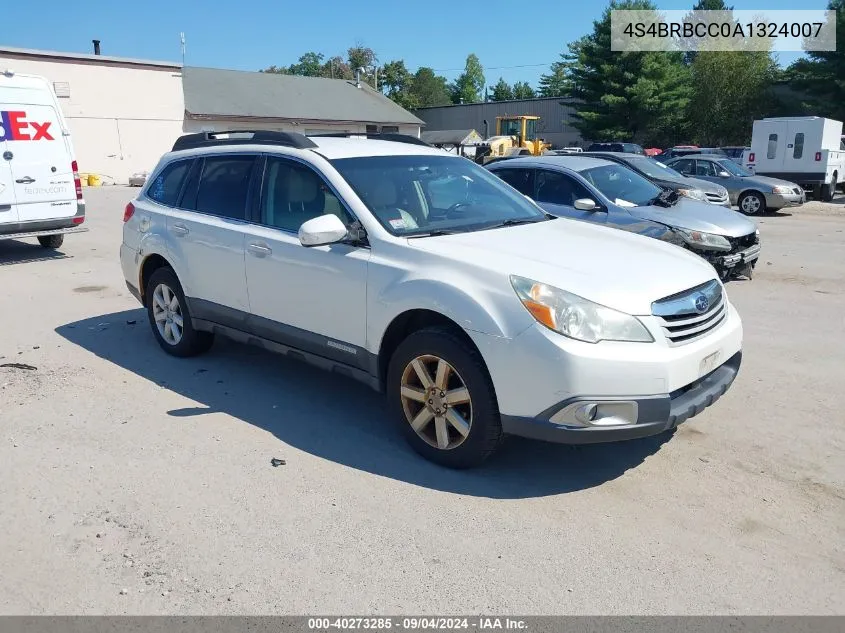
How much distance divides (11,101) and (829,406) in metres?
11.1

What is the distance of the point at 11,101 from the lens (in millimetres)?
10492

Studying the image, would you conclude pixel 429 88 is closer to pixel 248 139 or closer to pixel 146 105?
pixel 146 105

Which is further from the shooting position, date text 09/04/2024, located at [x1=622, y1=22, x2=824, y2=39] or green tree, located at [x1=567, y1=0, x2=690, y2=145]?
green tree, located at [x1=567, y1=0, x2=690, y2=145]

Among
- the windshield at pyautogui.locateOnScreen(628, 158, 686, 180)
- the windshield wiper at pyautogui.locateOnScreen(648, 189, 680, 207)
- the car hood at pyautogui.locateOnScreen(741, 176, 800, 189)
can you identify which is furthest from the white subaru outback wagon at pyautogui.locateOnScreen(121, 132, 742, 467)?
the car hood at pyautogui.locateOnScreen(741, 176, 800, 189)

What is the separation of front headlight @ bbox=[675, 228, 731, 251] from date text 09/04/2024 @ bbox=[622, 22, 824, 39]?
32.5 metres

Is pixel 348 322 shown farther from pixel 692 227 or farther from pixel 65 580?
pixel 692 227

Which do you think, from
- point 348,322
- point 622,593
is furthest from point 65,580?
point 622,593

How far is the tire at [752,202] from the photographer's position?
60.6 ft

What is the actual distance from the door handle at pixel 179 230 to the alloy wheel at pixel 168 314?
1.65 feet

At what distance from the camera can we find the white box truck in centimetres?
2167

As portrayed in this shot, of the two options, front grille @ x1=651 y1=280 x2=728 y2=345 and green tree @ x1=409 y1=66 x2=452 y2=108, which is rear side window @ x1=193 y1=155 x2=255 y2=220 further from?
green tree @ x1=409 y1=66 x2=452 y2=108

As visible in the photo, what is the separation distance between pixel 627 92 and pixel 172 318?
145 feet

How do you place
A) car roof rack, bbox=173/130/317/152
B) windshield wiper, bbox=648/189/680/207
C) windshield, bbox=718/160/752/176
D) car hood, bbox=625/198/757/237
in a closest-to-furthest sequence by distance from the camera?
car roof rack, bbox=173/130/317/152
car hood, bbox=625/198/757/237
windshield wiper, bbox=648/189/680/207
windshield, bbox=718/160/752/176
